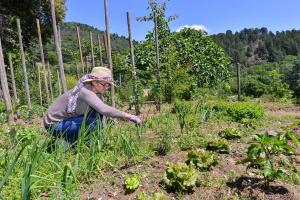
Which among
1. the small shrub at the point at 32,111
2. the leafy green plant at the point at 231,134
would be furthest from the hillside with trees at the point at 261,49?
the leafy green plant at the point at 231,134

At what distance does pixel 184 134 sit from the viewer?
5336 mm

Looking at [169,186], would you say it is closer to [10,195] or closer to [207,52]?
[10,195]

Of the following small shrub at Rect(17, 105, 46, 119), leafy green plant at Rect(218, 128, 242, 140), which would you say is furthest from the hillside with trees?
leafy green plant at Rect(218, 128, 242, 140)

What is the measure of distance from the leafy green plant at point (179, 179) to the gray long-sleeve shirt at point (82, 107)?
3.14 feet

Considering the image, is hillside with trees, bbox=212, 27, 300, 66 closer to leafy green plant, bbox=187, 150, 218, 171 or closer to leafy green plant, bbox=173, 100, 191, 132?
leafy green plant, bbox=173, 100, 191, 132

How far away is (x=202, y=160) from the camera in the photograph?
3.78 meters

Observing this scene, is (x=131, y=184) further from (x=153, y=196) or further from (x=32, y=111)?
(x=32, y=111)

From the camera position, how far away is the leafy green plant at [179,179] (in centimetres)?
325

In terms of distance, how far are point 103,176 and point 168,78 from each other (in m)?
7.45

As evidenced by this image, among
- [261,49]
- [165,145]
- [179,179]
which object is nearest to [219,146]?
[165,145]

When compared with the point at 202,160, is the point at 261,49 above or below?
above

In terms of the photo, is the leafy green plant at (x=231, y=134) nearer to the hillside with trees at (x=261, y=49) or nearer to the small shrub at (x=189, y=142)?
the small shrub at (x=189, y=142)

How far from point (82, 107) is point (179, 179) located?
1665 millimetres

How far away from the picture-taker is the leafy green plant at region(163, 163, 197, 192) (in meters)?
3.25
